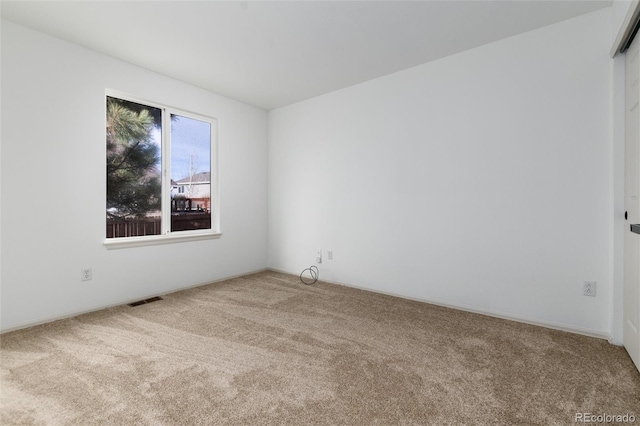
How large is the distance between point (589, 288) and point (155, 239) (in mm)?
4319

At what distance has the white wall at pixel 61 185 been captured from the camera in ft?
8.09

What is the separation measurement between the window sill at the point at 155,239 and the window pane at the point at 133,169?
13 centimetres

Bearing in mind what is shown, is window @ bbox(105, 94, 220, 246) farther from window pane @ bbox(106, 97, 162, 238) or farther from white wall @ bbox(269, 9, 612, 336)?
white wall @ bbox(269, 9, 612, 336)

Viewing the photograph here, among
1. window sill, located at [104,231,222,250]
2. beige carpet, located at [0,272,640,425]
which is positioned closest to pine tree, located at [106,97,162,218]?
window sill, located at [104,231,222,250]

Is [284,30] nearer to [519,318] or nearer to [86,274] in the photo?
→ [86,274]

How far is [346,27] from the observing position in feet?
8.35

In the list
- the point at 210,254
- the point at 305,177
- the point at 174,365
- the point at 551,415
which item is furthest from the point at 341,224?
the point at 551,415

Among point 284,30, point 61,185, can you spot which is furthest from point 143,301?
point 284,30

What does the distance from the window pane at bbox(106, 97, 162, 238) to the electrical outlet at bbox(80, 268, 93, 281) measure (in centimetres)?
41

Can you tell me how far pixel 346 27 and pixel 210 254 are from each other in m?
3.18

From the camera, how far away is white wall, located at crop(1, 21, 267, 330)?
2465 mm

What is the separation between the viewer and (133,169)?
132 inches

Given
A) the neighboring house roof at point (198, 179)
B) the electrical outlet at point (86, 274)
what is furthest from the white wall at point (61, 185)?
the neighboring house roof at point (198, 179)

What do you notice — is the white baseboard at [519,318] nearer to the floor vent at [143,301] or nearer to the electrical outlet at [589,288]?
the electrical outlet at [589,288]
